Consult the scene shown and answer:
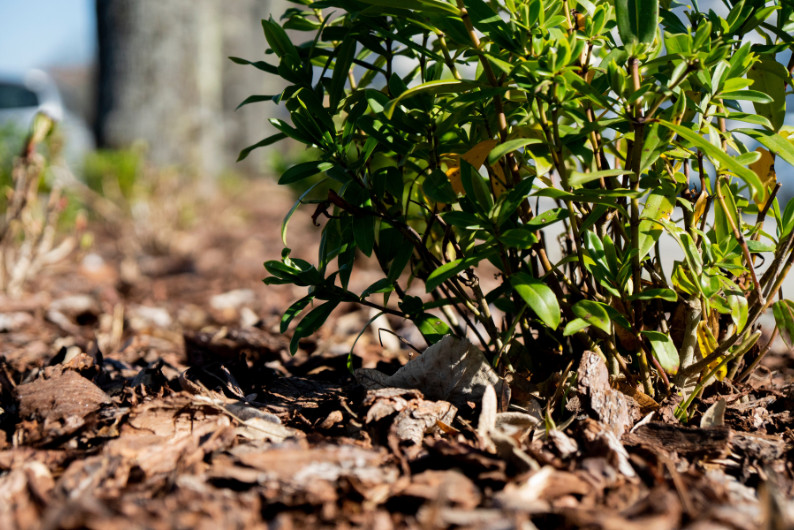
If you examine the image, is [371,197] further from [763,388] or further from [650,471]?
[763,388]

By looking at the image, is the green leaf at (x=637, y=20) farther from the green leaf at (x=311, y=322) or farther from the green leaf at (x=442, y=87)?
the green leaf at (x=311, y=322)

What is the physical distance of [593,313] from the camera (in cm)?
132

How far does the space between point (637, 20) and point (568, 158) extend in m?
0.51

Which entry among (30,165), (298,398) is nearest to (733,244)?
(298,398)

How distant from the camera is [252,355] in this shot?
7.11ft

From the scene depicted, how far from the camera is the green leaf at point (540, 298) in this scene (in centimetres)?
125

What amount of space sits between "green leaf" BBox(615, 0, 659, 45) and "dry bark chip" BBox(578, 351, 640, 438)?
25.5 inches

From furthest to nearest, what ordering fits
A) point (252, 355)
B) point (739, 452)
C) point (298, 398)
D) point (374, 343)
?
1. point (374, 343)
2. point (252, 355)
3. point (298, 398)
4. point (739, 452)

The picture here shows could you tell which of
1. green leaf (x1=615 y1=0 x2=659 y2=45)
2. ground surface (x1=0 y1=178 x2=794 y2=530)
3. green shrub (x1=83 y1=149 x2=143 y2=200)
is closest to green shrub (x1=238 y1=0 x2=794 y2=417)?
green leaf (x1=615 y1=0 x2=659 y2=45)

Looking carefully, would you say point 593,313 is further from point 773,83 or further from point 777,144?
point 773,83

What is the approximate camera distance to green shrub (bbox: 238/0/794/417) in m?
1.20

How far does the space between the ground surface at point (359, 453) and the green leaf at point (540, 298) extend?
22 centimetres

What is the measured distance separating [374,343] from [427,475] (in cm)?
143

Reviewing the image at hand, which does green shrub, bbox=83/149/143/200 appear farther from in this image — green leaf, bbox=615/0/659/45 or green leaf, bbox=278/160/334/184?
green leaf, bbox=615/0/659/45
